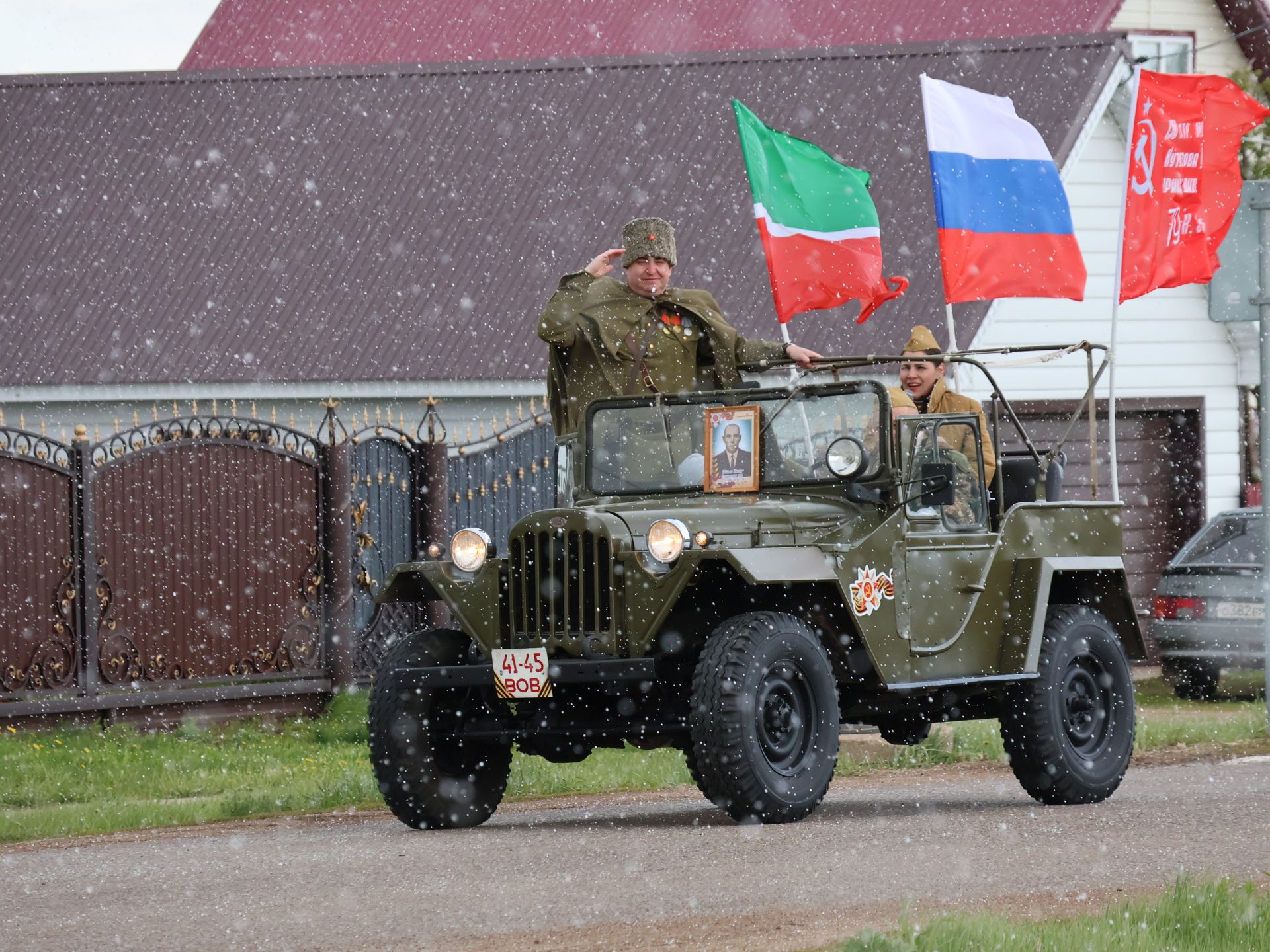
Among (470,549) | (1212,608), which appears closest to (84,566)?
(470,549)

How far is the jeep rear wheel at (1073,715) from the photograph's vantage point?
11.3 meters

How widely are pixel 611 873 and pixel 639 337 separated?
141 inches

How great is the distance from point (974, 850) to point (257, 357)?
45.0 ft

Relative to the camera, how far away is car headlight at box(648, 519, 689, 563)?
32.2 feet

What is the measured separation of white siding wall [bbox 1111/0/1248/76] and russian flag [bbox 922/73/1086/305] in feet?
34.3

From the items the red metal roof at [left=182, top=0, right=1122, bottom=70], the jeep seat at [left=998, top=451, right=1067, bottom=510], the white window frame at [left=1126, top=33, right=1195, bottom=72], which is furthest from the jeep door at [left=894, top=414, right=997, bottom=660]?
the red metal roof at [left=182, top=0, right=1122, bottom=70]

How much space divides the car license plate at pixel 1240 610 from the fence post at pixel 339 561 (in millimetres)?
6890

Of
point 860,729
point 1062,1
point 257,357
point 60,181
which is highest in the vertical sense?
point 1062,1

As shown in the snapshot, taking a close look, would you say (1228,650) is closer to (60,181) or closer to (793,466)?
(793,466)

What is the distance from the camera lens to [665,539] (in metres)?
9.83

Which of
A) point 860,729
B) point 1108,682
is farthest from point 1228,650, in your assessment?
point 1108,682

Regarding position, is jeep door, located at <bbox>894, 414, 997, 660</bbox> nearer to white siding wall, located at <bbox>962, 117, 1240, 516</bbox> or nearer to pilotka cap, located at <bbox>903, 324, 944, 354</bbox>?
pilotka cap, located at <bbox>903, 324, 944, 354</bbox>

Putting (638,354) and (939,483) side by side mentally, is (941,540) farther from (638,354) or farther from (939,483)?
(638,354)

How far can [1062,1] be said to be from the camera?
28781 millimetres
